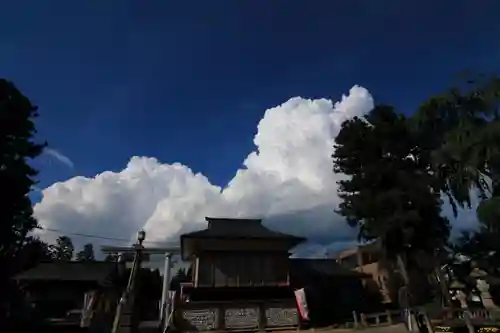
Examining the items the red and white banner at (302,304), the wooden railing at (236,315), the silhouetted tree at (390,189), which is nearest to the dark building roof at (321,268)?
the silhouetted tree at (390,189)

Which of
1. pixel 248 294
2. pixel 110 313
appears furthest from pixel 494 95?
pixel 110 313

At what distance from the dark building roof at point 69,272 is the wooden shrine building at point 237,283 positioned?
416 inches

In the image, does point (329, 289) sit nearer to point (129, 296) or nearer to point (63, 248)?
point (129, 296)

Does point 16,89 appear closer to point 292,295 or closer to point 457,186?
point 292,295

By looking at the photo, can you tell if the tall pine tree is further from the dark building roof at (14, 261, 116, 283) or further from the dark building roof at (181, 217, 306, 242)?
the dark building roof at (181, 217, 306, 242)

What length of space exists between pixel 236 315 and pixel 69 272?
19.2m

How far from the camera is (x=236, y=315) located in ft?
86.6

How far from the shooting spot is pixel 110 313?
19.7 metres

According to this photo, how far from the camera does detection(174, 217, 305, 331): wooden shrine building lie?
26.0 metres

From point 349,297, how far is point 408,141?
16.9 meters

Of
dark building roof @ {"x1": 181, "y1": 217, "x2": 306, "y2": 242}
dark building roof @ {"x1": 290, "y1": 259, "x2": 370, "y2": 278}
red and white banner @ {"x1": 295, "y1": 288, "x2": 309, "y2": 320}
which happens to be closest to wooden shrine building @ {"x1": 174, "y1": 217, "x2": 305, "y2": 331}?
dark building roof @ {"x1": 181, "y1": 217, "x2": 306, "y2": 242}

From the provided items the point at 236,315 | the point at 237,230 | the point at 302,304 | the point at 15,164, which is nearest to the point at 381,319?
the point at 302,304

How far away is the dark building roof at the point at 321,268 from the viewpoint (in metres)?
39.4

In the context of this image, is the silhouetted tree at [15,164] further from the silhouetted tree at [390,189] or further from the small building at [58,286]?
the silhouetted tree at [390,189]
